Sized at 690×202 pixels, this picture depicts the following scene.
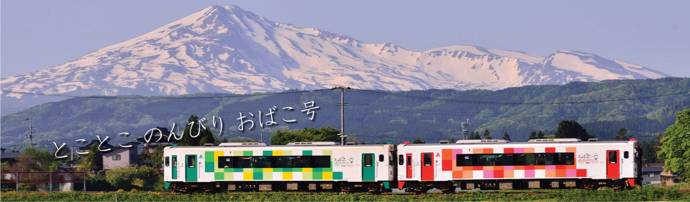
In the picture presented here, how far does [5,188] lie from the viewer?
67625 mm

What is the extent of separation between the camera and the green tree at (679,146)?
105 metres

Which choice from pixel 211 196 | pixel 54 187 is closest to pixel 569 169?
pixel 211 196

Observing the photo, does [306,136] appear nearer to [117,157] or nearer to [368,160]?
[117,157]

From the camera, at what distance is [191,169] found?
2144 inches

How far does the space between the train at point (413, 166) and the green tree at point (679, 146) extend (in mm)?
58192

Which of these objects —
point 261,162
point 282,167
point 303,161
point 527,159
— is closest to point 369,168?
point 303,161

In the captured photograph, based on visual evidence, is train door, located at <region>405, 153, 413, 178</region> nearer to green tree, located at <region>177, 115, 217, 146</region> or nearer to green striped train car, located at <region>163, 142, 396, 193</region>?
green striped train car, located at <region>163, 142, 396, 193</region>

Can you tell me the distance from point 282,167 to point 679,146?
233 feet

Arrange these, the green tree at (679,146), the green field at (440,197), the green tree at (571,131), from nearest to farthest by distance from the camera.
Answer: the green field at (440,197)
the green tree at (679,146)
the green tree at (571,131)

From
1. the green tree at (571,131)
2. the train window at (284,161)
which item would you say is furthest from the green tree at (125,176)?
the green tree at (571,131)

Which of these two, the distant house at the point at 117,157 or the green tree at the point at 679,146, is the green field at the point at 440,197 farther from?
the distant house at the point at 117,157

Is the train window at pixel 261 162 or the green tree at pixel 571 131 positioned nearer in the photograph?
the train window at pixel 261 162

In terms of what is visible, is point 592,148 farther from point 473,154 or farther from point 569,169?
point 473,154

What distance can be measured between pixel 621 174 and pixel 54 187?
41.6 meters
